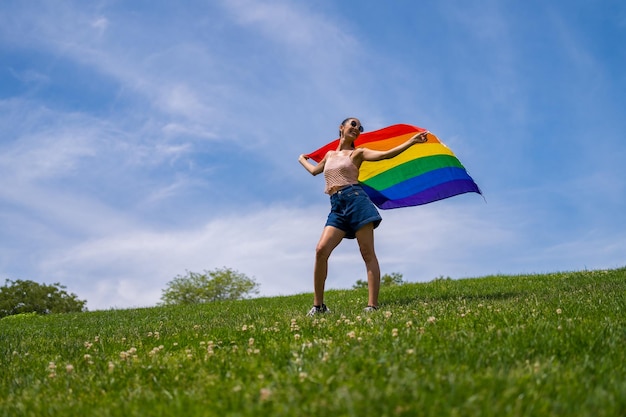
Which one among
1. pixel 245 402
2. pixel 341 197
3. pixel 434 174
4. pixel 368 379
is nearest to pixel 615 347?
pixel 368 379

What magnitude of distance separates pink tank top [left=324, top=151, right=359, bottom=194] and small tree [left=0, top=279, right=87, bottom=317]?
A: 1231 inches

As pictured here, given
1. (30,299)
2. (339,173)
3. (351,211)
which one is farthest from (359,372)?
(30,299)

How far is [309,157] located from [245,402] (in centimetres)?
895

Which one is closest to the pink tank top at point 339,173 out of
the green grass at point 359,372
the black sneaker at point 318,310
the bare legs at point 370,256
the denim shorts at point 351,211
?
the denim shorts at point 351,211

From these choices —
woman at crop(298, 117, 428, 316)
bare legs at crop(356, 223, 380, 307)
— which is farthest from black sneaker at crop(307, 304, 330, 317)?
bare legs at crop(356, 223, 380, 307)

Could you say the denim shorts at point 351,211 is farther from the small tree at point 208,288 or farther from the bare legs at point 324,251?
the small tree at point 208,288

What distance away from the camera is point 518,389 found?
3836 mm

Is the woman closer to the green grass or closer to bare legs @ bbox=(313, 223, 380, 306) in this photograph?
bare legs @ bbox=(313, 223, 380, 306)

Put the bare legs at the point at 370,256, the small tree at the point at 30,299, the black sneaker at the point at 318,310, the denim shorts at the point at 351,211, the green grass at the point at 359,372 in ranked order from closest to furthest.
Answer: the green grass at the point at 359,372
the denim shorts at the point at 351,211
the bare legs at the point at 370,256
the black sneaker at the point at 318,310
the small tree at the point at 30,299

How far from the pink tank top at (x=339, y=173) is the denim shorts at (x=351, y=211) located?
11cm

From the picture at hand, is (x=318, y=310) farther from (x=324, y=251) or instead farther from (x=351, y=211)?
(x=351, y=211)

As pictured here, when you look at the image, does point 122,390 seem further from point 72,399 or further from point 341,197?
point 341,197

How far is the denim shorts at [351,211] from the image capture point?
10133 mm

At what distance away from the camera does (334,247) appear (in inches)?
409
